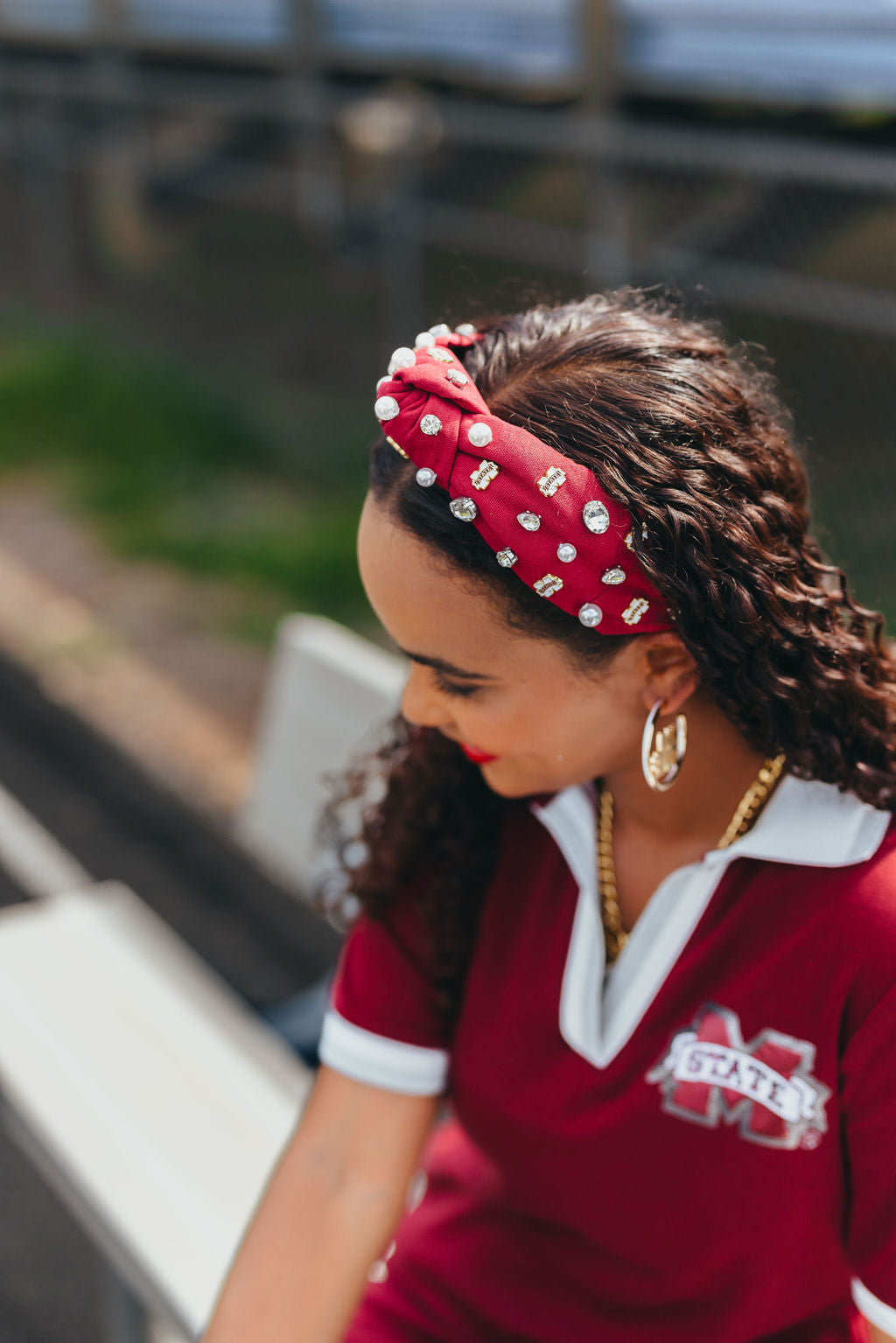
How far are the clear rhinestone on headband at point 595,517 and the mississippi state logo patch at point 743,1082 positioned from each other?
1.70 ft

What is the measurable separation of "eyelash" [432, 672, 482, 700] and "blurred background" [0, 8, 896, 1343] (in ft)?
1.67

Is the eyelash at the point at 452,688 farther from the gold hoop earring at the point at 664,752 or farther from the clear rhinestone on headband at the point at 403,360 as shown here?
the clear rhinestone on headband at the point at 403,360

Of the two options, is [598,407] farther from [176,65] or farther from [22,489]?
[176,65]

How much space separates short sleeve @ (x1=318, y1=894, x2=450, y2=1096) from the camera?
5.28ft

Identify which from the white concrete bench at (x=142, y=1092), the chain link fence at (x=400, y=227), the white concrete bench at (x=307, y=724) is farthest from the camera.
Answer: the chain link fence at (x=400, y=227)

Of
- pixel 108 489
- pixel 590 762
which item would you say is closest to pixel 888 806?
pixel 590 762

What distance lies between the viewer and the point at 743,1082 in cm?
133

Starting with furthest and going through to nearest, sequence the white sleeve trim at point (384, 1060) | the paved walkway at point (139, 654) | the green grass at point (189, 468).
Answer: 1. the green grass at point (189, 468)
2. the paved walkway at point (139, 654)
3. the white sleeve trim at point (384, 1060)

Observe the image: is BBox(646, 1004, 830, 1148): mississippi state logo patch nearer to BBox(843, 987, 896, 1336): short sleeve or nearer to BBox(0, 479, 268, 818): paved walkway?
BBox(843, 987, 896, 1336): short sleeve

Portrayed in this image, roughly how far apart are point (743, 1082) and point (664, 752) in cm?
33

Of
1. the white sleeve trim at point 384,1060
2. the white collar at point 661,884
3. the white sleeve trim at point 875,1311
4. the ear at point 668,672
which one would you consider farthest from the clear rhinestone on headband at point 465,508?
the white sleeve trim at point 875,1311

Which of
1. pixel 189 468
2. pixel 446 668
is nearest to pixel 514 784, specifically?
pixel 446 668

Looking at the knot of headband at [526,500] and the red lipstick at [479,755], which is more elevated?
the knot of headband at [526,500]

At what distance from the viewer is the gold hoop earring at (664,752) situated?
4.37 ft
